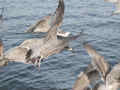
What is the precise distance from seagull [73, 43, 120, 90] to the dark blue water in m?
1.44

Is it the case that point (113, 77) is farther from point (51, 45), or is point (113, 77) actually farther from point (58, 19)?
point (58, 19)

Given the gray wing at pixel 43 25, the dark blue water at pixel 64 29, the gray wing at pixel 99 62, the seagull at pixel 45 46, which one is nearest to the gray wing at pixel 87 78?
the gray wing at pixel 99 62

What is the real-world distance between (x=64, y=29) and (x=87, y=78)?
247 inches

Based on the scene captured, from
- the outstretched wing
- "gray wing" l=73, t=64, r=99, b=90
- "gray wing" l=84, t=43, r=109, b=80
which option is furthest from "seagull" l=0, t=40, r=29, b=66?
"gray wing" l=84, t=43, r=109, b=80

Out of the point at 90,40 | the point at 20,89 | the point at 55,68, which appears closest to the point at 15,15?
the point at 90,40

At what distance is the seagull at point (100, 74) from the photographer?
4531 millimetres

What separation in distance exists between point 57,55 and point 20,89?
2349mm

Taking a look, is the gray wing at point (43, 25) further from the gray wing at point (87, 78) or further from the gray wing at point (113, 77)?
the gray wing at point (113, 77)

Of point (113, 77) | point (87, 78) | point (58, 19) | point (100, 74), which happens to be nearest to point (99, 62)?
point (100, 74)

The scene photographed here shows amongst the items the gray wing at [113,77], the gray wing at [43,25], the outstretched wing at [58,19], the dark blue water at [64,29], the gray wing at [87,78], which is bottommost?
the dark blue water at [64,29]

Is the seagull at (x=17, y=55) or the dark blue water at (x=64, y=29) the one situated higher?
the seagull at (x=17, y=55)

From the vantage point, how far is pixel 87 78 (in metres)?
4.96

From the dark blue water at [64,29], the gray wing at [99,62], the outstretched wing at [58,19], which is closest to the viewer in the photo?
the gray wing at [99,62]

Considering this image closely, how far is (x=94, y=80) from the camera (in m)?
5.09
